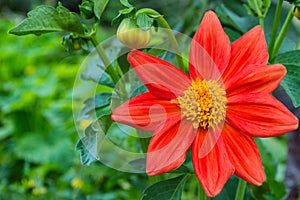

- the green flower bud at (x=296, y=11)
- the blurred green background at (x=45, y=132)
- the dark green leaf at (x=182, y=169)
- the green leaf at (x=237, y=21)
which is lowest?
the blurred green background at (x=45, y=132)

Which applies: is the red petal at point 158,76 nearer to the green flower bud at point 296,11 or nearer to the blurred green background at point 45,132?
the green flower bud at point 296,11

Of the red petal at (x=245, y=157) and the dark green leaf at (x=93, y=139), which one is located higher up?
the red petal at (x=245, y=157)

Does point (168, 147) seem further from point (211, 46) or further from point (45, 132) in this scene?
point (45, 132)

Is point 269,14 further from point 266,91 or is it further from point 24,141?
point 24,141

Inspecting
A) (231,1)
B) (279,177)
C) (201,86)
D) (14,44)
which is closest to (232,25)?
(231,1)

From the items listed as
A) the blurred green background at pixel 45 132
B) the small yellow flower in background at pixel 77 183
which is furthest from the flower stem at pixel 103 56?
the small yellow flower in background at pixel 77 183

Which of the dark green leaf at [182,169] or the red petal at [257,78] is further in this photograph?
the dark green leaf at [182,169]

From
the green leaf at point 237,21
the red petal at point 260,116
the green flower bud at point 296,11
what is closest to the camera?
the red petal at point 260,116
